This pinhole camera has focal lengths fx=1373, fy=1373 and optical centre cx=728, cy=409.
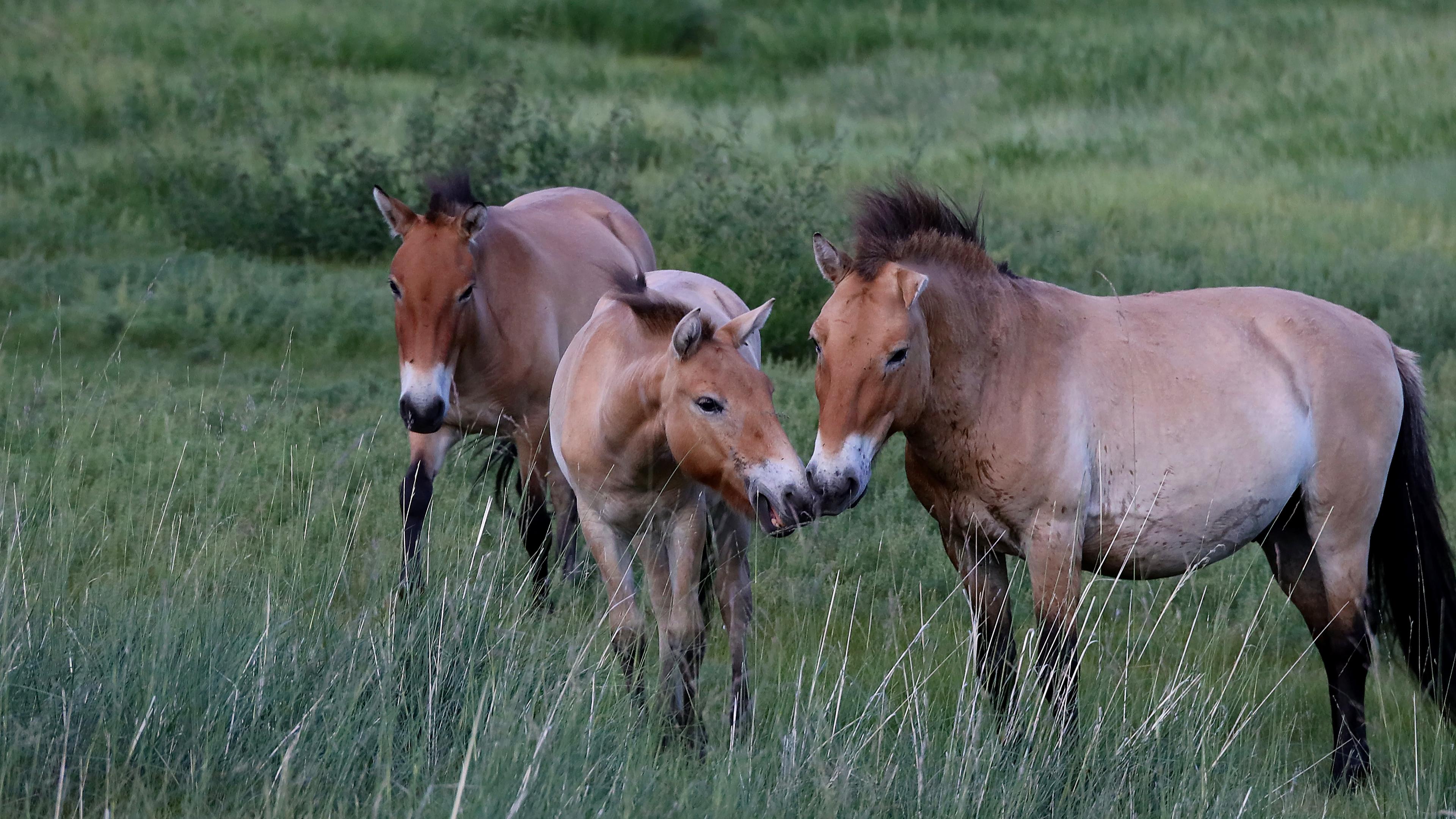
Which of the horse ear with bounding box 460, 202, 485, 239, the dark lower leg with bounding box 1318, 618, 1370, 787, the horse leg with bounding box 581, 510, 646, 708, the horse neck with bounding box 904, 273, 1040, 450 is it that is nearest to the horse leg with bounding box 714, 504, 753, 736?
the horse leg with bounding box 581, 510, 646, 708

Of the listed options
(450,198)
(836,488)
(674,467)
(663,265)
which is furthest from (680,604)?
(663,265)

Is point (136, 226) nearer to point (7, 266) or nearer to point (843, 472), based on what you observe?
point (7, 266)

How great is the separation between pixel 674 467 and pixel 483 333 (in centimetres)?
170

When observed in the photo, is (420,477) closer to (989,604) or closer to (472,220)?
(472,220)

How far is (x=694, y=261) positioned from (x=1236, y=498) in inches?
289

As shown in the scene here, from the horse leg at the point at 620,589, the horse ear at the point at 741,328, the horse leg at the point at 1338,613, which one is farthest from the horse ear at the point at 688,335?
the horse leg at the point at 1338,613

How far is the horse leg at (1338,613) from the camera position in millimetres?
4754

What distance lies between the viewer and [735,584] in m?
5.11

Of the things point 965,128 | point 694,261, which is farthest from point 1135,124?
point 694,261

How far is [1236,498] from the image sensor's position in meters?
4.62

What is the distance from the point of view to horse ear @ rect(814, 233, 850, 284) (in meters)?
4.52

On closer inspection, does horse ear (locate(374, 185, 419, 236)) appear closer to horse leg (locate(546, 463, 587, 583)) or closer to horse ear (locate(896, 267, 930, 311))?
horse leg (locate(546, 463, 587, 583))


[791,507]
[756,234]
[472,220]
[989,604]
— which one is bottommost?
[756,234]

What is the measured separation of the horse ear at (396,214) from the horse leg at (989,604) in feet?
9.50
